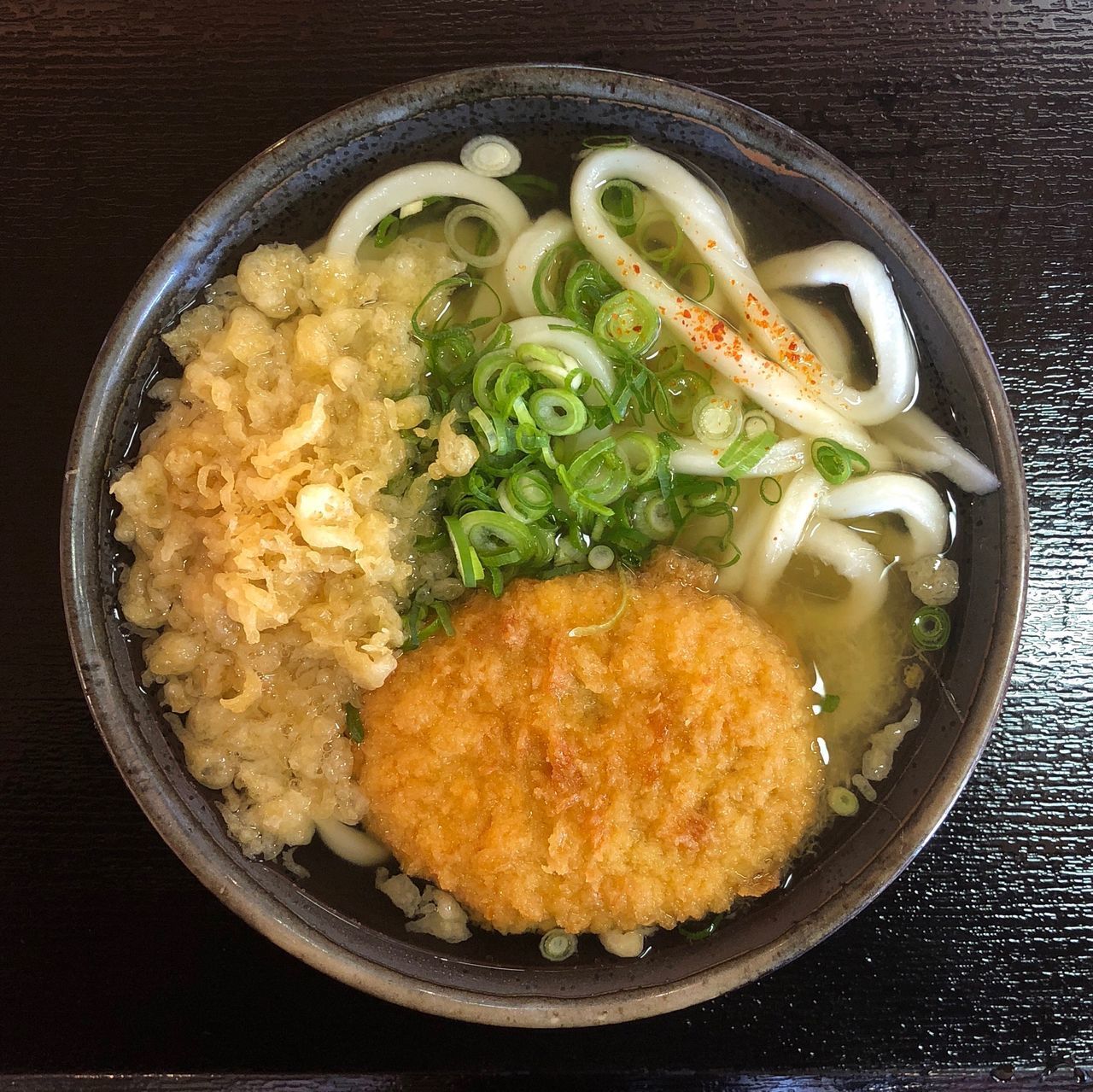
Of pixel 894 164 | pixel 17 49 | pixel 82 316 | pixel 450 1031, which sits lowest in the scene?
pixel 450 1031

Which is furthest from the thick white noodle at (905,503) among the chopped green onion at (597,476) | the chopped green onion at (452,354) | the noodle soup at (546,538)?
the chopped green onion at (452,354)

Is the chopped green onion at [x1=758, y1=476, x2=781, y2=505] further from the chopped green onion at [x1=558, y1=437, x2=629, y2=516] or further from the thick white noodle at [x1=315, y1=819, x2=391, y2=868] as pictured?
the thick white noodle at [x1=315, y1=819, x2=391, y2=868]

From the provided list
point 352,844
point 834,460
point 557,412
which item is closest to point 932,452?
point 834,460

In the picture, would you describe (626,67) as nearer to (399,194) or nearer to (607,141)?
(607,141)

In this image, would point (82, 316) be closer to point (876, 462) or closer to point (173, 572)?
point (173, 572)

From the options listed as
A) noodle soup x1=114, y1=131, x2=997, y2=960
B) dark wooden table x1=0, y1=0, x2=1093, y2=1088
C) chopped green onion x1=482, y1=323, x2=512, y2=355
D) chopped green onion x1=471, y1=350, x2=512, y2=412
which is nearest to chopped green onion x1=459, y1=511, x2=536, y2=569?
noodle soup x1=114, y1=131, x2=997, y2=960

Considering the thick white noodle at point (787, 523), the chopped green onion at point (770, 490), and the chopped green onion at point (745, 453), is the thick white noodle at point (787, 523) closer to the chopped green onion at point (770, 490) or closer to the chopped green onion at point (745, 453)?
Answer: the chopped green onion at point (770, 490)

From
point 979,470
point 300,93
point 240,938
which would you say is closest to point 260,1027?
point 240,938
